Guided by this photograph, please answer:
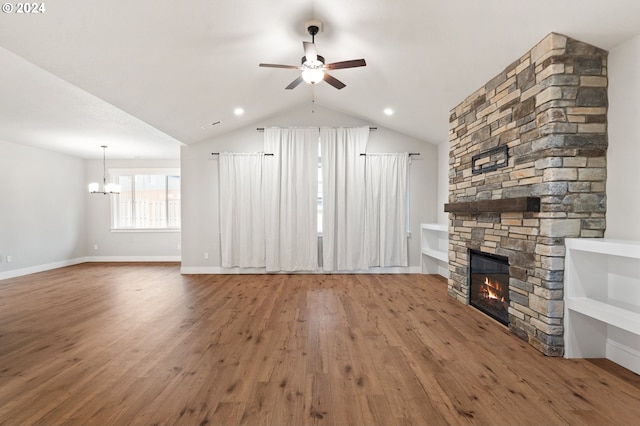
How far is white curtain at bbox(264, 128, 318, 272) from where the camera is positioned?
234 inches

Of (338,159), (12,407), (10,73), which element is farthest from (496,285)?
(10,73)

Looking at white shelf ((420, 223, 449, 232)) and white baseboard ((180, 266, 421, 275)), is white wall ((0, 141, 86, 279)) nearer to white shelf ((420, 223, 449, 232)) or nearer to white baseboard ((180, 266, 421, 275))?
white baseboard ((180, 266, 421, 275))

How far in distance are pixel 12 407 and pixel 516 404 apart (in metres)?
3.14

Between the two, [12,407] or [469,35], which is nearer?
[12,407]

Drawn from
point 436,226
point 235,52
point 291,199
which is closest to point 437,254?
point 436,226

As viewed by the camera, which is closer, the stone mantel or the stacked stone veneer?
the stacked stone veneer

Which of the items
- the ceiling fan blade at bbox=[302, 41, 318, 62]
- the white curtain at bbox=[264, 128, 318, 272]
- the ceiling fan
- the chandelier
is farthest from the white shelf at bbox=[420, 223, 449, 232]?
the chandelier

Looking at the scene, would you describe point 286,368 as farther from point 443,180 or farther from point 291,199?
point 443,180

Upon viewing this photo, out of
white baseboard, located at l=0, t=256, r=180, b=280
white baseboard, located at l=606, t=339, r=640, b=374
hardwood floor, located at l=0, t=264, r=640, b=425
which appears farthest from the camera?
white baseboard, located at l=0, t=256, r=180, b=280

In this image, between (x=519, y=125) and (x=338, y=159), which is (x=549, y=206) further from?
(x=338, y=159)

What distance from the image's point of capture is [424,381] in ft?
7.22

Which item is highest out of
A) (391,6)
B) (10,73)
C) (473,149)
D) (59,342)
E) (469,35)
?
(391,6)

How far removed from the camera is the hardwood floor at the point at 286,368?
1864 mm

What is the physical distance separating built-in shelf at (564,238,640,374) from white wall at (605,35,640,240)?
23 centimetres
